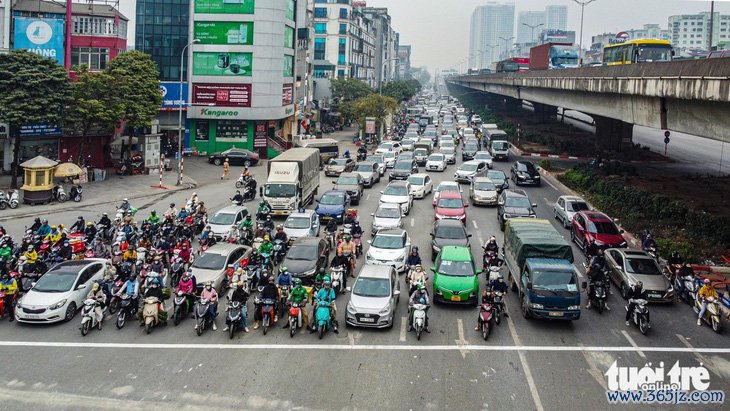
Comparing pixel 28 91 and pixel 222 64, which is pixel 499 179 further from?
pixel 222 64

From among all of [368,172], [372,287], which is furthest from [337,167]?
[372,287]

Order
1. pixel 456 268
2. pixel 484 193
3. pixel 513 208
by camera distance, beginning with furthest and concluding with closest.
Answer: pixel 484 193
pixel 513 208
pixel 456 268

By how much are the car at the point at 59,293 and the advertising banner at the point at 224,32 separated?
137 feet

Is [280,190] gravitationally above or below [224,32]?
below

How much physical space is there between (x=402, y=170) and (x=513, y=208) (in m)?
16.0

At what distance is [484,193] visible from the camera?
37.8 metres

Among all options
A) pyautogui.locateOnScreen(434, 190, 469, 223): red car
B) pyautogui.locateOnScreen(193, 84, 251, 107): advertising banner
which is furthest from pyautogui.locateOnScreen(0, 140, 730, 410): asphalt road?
pyautogui.locateOnScreen(193, 84, 251, 107): advertising banner

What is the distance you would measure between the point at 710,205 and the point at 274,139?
3938 cm

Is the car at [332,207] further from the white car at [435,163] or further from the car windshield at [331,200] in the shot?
the white car at [435,163]

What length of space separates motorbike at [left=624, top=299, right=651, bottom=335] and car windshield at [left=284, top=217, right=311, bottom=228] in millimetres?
13290

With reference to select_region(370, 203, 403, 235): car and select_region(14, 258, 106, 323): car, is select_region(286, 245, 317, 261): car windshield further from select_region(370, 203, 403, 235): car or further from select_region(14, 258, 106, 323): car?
select_region(370, 203, 403, 235): car

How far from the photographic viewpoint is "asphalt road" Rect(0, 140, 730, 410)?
45.3 ft

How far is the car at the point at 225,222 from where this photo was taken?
27.1 meters

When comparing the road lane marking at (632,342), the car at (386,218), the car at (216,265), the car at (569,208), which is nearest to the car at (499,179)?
the car at (569,208)
